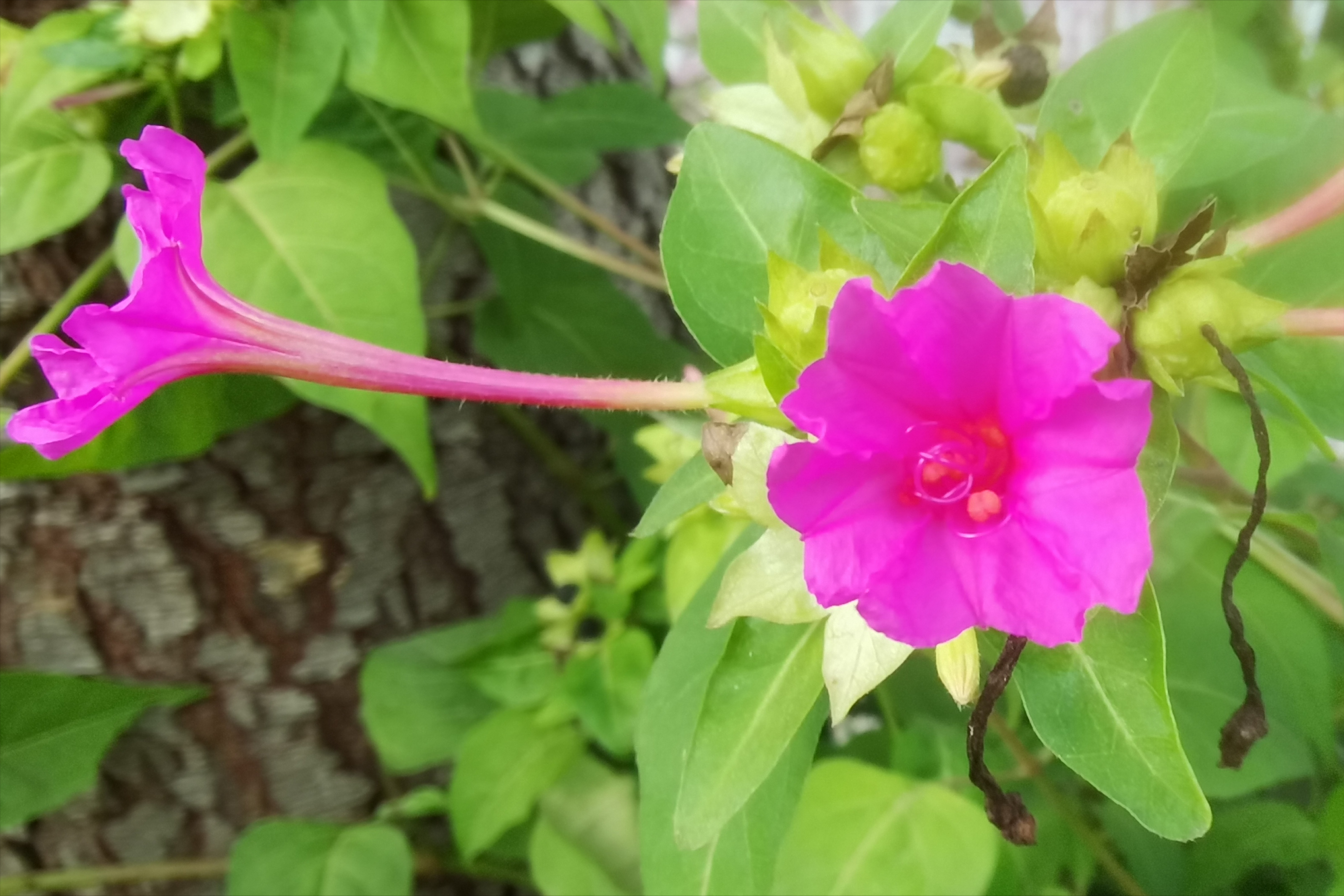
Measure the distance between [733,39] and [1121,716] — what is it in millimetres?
430

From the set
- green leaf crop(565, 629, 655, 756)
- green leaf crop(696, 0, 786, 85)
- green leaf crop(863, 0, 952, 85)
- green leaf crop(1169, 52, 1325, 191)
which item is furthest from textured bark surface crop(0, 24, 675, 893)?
green leaf crop(1169, 52, 1325, 191)

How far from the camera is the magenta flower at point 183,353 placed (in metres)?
0.37

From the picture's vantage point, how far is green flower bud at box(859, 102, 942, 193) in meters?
0.48

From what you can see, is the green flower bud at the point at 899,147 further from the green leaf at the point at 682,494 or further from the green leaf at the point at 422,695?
the green leaf at the point at 422,695

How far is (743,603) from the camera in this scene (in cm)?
41

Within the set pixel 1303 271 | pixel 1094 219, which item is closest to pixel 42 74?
pixel 1094 219

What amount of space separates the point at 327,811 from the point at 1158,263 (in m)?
0.94

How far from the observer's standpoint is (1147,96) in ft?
1.52

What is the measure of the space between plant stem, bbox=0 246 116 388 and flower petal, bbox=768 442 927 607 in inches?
24.5

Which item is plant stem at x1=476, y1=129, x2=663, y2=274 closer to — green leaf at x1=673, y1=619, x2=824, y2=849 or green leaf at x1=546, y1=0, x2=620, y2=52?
green leaf at x1=546, y1=0, x2=620, y2=52

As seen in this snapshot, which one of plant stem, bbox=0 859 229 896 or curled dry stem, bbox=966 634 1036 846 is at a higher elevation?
curled dry stem, bbox=966 634 1036 846

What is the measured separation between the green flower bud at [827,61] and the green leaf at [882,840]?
0.39 metres

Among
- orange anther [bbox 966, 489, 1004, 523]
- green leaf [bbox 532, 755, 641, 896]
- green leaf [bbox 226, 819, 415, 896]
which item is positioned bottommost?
green leaf [bbox 532, 755, 641, 896]

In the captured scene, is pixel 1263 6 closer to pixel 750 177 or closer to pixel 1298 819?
pixel 750 177
